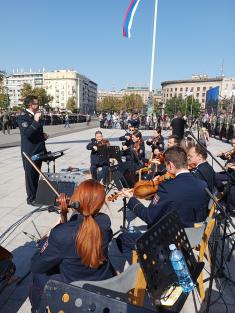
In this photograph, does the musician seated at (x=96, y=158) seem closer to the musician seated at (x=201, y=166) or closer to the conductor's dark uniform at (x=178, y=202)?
the musician seated at (x=201, y=166)

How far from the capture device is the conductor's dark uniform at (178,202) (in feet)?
10.1

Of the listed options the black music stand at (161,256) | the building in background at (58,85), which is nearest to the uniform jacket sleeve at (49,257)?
the black music stand at (161,256)

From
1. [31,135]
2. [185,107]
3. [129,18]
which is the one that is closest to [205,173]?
[31,135]

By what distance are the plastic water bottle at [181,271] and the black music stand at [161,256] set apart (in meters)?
0.03

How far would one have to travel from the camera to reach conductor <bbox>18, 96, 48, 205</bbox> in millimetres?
5598

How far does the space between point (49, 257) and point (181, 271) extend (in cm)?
95

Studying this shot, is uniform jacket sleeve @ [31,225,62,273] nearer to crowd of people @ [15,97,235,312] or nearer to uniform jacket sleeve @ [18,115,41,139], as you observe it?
crowd of people @ [15,97,235,312]

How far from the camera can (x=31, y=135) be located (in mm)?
5699

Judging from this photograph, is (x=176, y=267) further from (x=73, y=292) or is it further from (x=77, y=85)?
(x=77, y=85)

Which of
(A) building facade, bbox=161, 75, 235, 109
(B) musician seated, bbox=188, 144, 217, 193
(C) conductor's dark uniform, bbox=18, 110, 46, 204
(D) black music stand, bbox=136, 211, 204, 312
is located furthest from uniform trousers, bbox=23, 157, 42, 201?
(A) building facade, bbox=161, 75, 235, 109

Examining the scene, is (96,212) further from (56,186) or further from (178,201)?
(56,186)

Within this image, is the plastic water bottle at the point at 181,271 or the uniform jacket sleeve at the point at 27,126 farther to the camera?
the uniform jacket sleeve at the point at 27,126

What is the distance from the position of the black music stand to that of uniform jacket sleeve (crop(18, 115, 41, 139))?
3945 millimetres

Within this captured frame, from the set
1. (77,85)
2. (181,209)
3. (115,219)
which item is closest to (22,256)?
(115,219)
